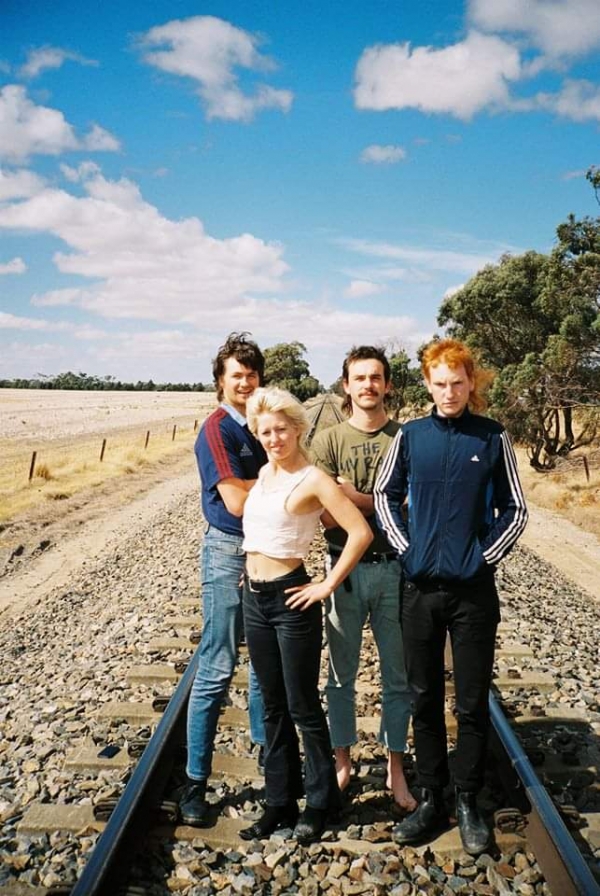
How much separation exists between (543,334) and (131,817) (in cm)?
2303

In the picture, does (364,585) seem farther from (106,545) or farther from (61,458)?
(61,458)

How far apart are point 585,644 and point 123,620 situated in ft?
14.5

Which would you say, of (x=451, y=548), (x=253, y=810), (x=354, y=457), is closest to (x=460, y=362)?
(x=354, y=457)

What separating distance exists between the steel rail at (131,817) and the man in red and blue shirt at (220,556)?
0.19m

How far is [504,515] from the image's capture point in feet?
9.68

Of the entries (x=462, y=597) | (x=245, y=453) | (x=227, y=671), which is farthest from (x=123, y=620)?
(x=462, y=597)

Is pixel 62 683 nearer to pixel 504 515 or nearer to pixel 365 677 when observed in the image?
pixel 365 677

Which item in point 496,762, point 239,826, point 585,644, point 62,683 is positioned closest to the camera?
point 239,826

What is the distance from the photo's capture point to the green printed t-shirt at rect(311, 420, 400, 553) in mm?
3281

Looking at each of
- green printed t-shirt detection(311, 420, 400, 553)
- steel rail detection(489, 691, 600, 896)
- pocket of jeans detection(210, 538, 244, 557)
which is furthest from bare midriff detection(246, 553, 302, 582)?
steel rail detection(489, 691, 600, 896)

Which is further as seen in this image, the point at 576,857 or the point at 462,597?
the point at 462,597

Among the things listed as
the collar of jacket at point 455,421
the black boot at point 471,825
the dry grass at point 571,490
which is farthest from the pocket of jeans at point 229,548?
the dry grass at point 571,490

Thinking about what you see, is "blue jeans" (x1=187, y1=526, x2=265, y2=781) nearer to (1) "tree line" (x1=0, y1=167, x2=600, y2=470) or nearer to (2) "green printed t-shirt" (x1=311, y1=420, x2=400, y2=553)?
(2) "green printed t-shirt" (x1=311, y1=420, x2=400, y2=553)

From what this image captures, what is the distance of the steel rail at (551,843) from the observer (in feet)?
8.44
